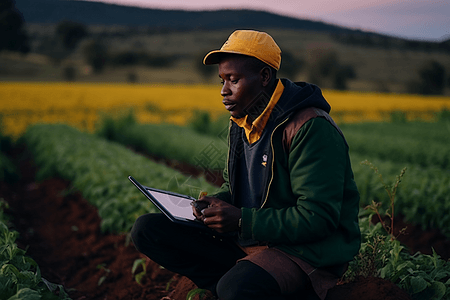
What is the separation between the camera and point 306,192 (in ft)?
6.05

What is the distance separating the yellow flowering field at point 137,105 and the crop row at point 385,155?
4.77 m

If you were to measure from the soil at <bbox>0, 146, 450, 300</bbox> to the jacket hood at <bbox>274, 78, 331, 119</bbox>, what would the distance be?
3.31ft

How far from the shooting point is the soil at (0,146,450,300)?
2.88 metres

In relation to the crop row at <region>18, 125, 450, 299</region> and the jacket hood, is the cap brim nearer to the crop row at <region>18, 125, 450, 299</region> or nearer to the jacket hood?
the jacket hood

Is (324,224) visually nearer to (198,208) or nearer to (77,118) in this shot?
(198,208)

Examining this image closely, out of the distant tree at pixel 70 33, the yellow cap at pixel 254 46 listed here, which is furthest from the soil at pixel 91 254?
the distant tree at pixel 70 33

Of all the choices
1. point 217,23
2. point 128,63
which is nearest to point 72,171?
point 128,63

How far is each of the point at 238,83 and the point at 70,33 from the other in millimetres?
67715

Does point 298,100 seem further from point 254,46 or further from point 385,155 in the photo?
point 385,155

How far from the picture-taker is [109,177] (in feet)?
18.1

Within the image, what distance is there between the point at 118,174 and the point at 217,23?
7794 centimetres

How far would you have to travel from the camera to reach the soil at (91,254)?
2.88 metres

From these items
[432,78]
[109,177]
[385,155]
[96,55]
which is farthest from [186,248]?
[96,55]

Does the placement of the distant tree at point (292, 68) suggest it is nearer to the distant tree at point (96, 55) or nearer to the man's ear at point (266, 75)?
the distant tree at point (96, 55)
